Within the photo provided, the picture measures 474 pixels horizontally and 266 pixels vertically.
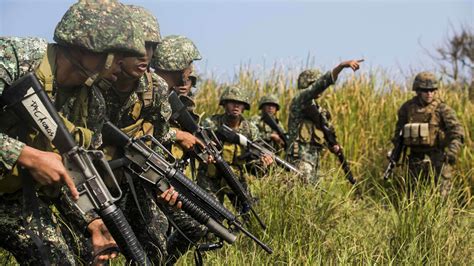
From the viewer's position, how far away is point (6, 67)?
2990 mm

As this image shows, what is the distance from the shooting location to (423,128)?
28.7 ft

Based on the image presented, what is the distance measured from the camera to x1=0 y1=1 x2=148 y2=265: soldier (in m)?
2.90

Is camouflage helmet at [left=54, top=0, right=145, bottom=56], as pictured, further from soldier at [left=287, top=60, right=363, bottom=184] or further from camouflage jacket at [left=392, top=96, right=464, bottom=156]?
camouflage jacket at [left=392, top=96, right=464, bottom=156]

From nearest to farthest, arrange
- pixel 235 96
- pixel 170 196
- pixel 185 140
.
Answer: pixel 170 196
pixel 185 140
pixel 235 96

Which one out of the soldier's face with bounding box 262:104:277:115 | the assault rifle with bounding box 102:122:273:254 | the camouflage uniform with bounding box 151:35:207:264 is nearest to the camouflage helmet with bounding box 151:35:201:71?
the camouflage uniform with bounding box 151:35:207:264

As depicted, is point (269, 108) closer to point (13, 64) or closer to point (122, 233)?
point (122, 233)

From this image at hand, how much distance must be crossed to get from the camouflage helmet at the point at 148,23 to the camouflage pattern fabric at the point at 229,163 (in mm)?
1828

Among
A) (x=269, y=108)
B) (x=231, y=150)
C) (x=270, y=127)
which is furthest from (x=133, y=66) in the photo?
(x=269, y=108)

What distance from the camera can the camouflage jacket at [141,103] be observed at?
164 inches

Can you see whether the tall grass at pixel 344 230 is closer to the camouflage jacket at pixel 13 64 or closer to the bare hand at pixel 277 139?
the camouflage jacket at pixel 13 64

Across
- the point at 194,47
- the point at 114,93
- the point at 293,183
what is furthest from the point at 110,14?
the point at 293,183

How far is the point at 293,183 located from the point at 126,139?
5.64 feet

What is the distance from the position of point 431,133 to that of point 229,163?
110 inches

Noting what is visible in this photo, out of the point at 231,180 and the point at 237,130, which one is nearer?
the point at 231,180
